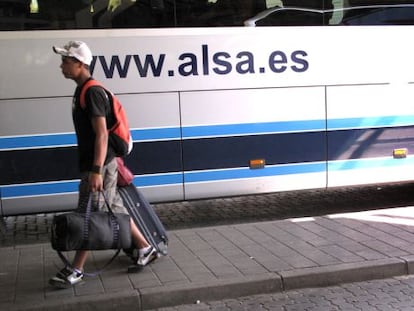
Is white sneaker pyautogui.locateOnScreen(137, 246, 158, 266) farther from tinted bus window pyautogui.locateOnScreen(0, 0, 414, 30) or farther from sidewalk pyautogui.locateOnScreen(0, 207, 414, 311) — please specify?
tinted bus window pyautogui.locateOnScreen(0, 0, 414, 30)

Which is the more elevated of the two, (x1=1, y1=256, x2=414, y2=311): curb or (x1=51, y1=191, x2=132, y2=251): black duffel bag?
(x1=51, y1=191, x2=132, y2=251): black duffel bag

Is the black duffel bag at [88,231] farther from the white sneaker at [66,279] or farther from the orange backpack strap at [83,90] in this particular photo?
the orange backpack strap at [83,90]

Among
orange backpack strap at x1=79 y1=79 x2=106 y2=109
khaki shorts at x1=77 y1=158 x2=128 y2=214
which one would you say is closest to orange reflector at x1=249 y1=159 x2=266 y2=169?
khaki shorts at x1=77 y1=158 x2=128 y2=214

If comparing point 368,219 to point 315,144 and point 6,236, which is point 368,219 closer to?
point 315,144

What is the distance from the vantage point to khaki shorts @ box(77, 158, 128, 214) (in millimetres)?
4707

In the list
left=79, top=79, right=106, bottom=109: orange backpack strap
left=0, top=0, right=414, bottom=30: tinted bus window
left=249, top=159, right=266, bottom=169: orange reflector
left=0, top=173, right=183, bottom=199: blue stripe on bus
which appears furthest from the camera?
left=249, top=159, right=266, bottom=169: orange reflector

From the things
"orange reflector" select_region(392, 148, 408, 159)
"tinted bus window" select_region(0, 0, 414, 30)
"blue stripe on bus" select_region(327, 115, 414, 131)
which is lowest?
"orange reflector" select_region(392, 148, 408, 159)

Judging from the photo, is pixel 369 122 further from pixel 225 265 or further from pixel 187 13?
pixel 225 265

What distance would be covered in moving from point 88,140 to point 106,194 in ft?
1.56

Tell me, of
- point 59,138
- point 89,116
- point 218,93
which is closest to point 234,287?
point 89,116

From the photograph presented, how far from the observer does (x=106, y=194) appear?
481 centimetres

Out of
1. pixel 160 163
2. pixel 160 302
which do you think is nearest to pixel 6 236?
pixel 160 163

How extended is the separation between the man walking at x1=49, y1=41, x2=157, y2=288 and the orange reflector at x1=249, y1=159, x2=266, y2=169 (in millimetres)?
2080

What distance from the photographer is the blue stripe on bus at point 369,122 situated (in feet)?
22.3
